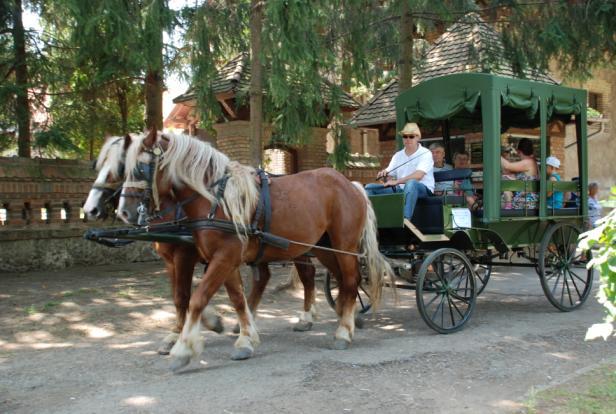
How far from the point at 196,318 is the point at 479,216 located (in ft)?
11.9

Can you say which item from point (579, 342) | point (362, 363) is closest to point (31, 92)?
point (362, 363)

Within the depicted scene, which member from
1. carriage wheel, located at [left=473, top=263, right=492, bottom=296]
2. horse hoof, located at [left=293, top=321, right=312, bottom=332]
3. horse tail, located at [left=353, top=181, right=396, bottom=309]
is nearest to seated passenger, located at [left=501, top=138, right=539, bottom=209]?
carriage wheel, located at [left=473, top=263, right=492, bottom=296]

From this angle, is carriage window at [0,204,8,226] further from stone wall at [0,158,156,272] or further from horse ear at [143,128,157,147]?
horse ear at [143,128,157,147]

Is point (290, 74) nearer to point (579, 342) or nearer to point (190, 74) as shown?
point (190, 74)

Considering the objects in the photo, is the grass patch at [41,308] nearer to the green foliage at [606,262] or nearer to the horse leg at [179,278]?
the horse leg at [179,278]

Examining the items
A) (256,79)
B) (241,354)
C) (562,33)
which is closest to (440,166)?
(256,79)

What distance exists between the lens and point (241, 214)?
17.1ft

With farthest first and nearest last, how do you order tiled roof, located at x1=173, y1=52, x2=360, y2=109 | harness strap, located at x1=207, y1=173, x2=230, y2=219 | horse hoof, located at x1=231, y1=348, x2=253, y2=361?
tiled roof, located at x1=173, y1=52, x2=360, y2=109 → horse hoof, located at x1=231, y1=348, x2=253, y2=361 → harness strap, located at x1=207, y1=173, x2=230, y2=219

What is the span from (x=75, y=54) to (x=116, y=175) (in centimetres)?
657

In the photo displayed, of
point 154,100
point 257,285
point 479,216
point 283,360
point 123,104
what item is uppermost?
point 123,104

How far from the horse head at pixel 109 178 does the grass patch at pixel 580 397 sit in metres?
3.47

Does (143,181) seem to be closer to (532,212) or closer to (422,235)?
(422,235)

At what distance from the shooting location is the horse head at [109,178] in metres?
4.91

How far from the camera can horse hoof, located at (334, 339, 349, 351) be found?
576 cm
